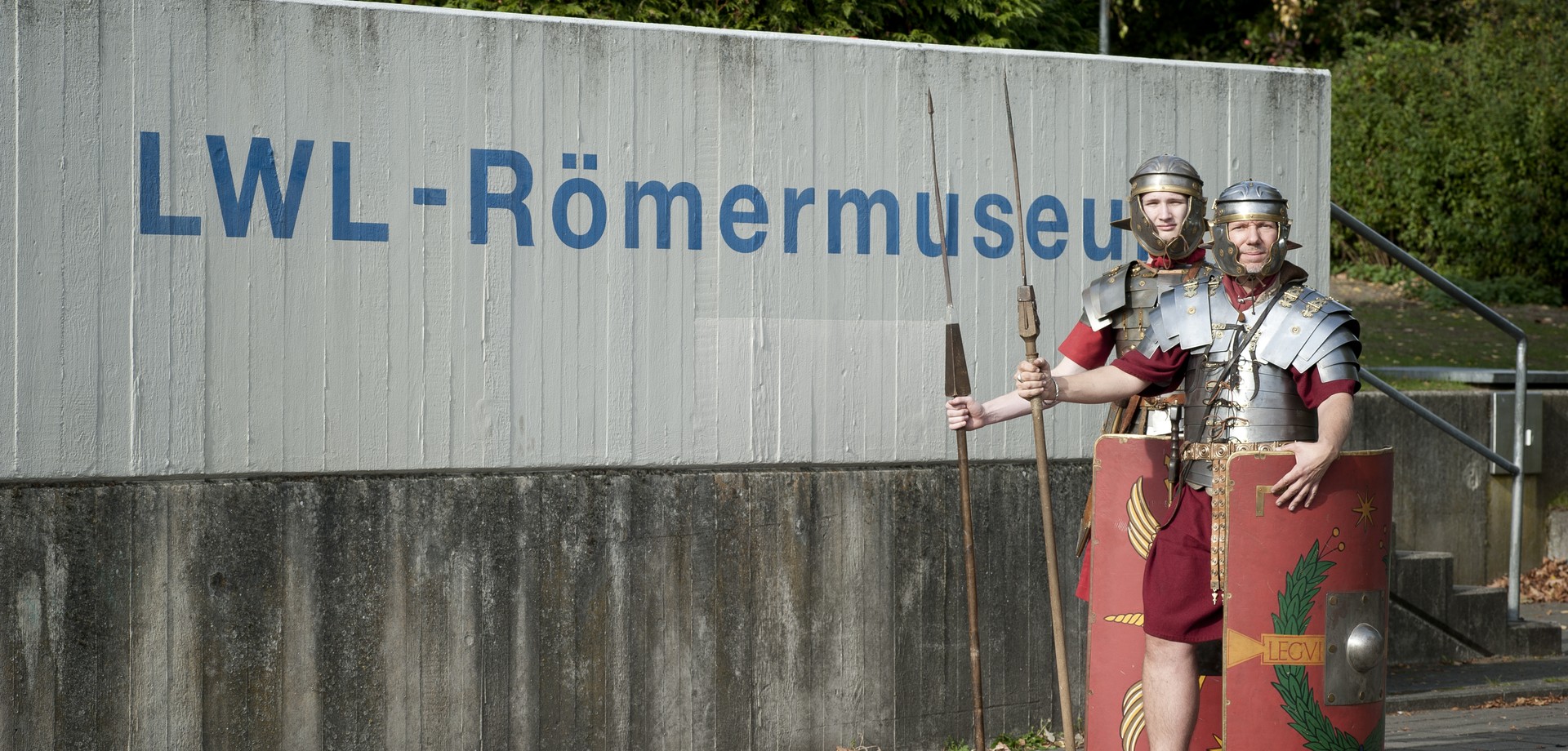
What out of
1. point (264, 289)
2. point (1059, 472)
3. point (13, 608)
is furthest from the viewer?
point (1059, 472)

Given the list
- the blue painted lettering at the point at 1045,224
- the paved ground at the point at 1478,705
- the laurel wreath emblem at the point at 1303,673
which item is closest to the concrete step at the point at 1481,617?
the paved ground at the point at 1478,705

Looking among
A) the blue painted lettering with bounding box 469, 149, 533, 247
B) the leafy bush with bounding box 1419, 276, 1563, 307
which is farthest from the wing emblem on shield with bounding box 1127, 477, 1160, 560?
the leafy bush with bounding box 1419, 276, 1563, 307

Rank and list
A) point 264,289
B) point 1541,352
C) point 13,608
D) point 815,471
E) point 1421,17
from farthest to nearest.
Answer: point 1421,17
point 1541,352
point 815,471
point 264,289
point 13,608

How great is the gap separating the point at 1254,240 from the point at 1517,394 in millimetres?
4919

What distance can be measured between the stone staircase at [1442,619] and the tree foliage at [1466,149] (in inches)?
→ 504

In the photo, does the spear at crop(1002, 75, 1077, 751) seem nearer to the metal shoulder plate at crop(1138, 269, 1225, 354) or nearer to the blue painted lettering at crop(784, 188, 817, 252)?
the metal shoulder plate at crop(1138, 269, 1225, 354)

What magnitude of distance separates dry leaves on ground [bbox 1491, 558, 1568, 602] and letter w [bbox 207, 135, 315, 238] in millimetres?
7736

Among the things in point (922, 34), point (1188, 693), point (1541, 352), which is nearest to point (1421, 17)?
point (1541, 352)

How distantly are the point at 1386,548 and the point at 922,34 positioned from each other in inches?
251

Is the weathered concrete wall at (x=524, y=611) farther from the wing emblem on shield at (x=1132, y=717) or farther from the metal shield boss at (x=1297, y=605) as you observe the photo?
the metal shield boss at (x=1297, y=605)

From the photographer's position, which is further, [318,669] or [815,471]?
[815,471]

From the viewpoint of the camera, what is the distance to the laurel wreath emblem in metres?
4.79

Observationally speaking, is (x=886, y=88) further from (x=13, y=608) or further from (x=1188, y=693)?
(x=13, y=608)

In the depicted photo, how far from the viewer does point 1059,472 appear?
6727 millimetres
